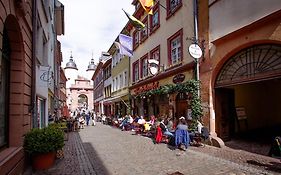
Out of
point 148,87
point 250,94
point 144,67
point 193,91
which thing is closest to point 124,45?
point 148,87

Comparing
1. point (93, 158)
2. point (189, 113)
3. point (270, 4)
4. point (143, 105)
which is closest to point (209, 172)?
point (93, 158)

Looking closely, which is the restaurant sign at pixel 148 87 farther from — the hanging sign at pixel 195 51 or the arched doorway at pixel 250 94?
the hanging sign at pixel 195 51

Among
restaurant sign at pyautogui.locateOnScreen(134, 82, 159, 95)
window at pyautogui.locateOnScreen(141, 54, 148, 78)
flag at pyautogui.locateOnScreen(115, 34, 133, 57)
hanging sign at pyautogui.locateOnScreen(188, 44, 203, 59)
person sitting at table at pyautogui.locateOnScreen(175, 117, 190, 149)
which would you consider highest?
flag at pyautogui.locateOnScreen(115, 34, 133, 57)

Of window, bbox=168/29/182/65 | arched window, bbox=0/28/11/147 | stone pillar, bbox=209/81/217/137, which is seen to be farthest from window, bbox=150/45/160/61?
arched window, bbox=0/28/11/147

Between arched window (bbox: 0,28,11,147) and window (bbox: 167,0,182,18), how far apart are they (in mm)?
10666

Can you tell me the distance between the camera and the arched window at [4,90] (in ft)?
22.0

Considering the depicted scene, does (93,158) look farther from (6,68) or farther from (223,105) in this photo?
(223,105)

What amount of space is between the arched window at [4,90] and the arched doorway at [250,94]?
26.6 ft

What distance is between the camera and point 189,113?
1398cm

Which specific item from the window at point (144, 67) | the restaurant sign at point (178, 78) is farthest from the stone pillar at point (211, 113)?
the window at point (144, 67)

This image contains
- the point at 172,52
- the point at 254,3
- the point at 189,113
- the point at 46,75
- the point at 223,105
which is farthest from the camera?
the point at 172,52

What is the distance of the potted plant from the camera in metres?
7.74

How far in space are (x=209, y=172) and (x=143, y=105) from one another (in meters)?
14.8

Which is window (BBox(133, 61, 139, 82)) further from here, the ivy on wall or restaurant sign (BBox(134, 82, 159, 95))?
the ivy on wall
